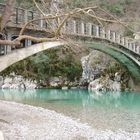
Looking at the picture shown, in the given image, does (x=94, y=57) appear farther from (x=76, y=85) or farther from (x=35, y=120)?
(x=35, y=120)

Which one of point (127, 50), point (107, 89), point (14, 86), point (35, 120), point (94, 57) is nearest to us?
point (35, 120)

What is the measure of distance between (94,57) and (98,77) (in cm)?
232

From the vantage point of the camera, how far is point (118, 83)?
134ft

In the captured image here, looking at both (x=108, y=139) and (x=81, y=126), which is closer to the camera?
(x=108, y=139)

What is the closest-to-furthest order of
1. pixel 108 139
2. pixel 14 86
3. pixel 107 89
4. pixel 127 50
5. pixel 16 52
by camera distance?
pixel 108 139 → pixel 16 52 → pixel 127 50 → pixel 107 89 → pixel 14 86

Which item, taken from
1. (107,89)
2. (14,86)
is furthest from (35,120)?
(14,86)

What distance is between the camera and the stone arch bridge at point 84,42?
21.7m

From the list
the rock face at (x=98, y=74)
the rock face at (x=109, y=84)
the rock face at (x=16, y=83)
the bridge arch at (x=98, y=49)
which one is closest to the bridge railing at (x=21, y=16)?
the bridge arch at (x=98, y=49)

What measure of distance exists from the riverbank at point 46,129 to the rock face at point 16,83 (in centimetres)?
2656

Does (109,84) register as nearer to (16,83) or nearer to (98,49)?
(98,49)

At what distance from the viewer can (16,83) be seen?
→ 4697 centimetres

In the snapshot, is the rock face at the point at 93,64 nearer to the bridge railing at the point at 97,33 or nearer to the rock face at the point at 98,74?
the rock face at the point at 98,74

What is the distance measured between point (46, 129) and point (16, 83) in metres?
31.5

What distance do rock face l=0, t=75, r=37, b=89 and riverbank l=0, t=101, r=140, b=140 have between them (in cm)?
2656
